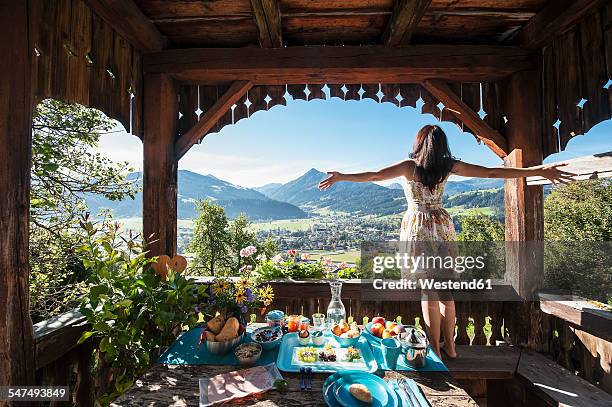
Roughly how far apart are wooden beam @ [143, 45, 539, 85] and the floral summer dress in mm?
1023

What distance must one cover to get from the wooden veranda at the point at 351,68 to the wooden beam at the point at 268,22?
11 mm

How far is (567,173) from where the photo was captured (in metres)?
2.06

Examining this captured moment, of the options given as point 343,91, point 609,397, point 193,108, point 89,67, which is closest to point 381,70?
point 343,91

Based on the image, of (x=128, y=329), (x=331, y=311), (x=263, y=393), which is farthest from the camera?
(x=331, y=311)

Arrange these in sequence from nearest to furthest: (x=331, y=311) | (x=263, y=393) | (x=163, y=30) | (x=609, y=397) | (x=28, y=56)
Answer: (x=263, y=393), (x=28, y=56), (x=331, y=311), (x=609, y=397), (x=163, y=30)

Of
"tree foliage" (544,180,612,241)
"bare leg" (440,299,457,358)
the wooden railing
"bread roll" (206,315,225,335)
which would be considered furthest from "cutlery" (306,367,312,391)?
"tree foliage" (544,180,612,241)

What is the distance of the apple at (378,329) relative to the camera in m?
1.60

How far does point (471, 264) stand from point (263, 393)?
1.98 m

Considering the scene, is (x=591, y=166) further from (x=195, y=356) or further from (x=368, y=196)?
(x=368, y=196)

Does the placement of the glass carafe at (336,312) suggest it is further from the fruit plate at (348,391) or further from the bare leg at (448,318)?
the bare leg at (448,318)

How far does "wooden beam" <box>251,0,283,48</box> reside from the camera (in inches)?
78.9

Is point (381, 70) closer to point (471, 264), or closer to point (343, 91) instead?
point (343, 91)

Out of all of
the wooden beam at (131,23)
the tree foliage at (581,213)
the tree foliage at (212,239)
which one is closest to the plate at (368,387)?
the wooden beam at (131,23)

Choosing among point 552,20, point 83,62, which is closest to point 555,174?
point 552,20
